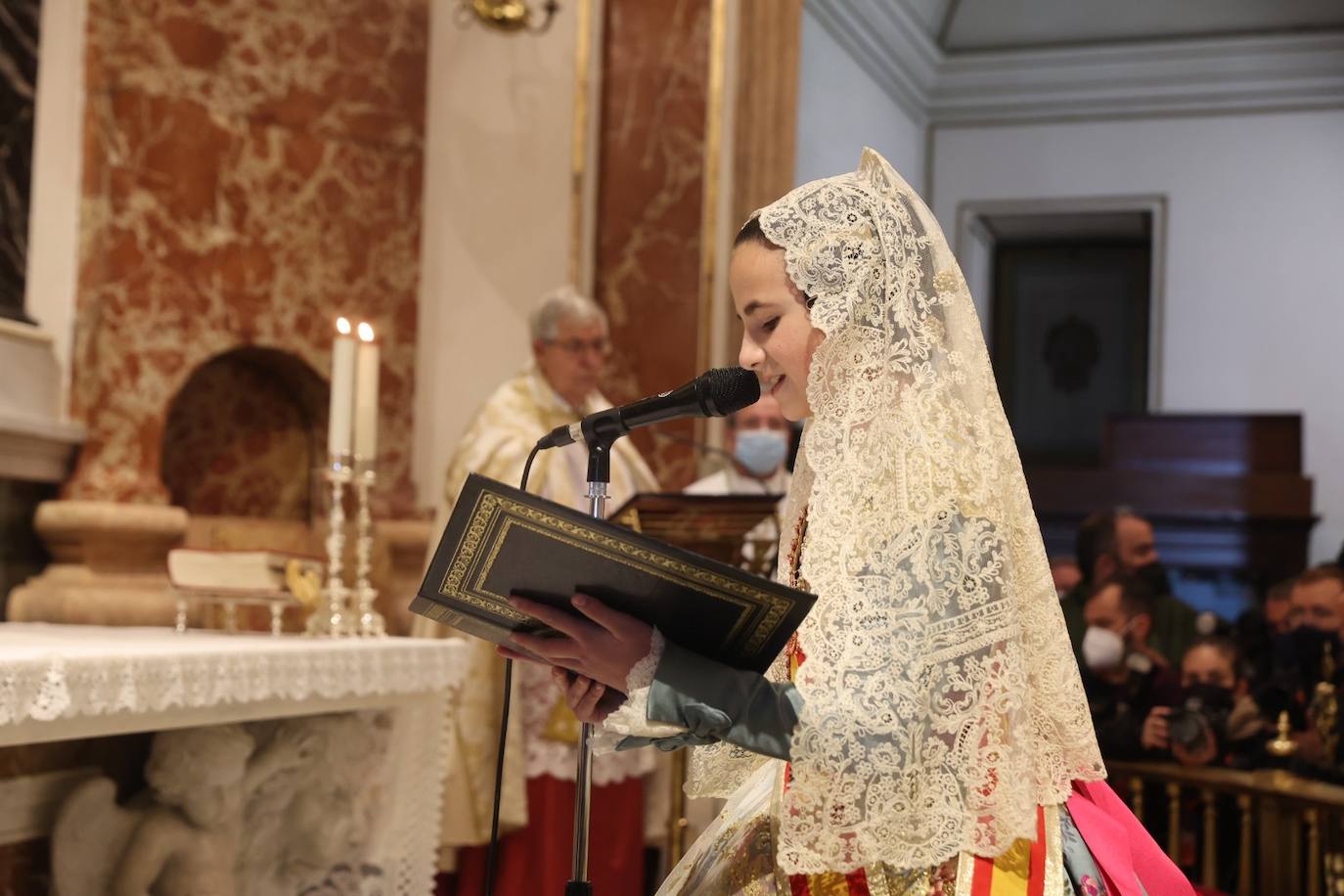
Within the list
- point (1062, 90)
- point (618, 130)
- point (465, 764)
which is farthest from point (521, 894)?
point (1062, 90)

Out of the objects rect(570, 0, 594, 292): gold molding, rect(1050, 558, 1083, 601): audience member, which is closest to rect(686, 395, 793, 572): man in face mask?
rect(570, 0, 594, 292): gold molding

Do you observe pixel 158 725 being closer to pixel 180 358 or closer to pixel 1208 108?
pixel 180 358

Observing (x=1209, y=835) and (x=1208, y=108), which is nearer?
(x=1209, y=835)

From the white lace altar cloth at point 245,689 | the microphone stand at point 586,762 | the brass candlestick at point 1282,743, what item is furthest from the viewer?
the brass candlestick at point 1282,743

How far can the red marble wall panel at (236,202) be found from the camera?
5.41 metres

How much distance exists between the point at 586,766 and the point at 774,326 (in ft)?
2.29

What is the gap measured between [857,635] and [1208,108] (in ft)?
36.0

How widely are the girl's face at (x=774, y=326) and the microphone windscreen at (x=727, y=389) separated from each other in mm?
30

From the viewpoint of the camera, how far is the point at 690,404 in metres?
2.16

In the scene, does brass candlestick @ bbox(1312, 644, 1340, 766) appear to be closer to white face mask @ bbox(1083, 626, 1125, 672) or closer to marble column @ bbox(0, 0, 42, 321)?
white face mask @ bbox(1083, 626, 1125, 672)

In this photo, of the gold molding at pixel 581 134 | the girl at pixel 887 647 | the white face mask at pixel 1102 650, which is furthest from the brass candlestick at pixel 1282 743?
the gold molding at pixel 581 134

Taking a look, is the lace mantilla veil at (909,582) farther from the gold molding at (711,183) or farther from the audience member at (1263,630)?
the gold molding at (711,183)

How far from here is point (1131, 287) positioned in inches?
507

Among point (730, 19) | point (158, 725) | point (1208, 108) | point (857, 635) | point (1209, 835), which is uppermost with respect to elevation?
point (1208, 108)
